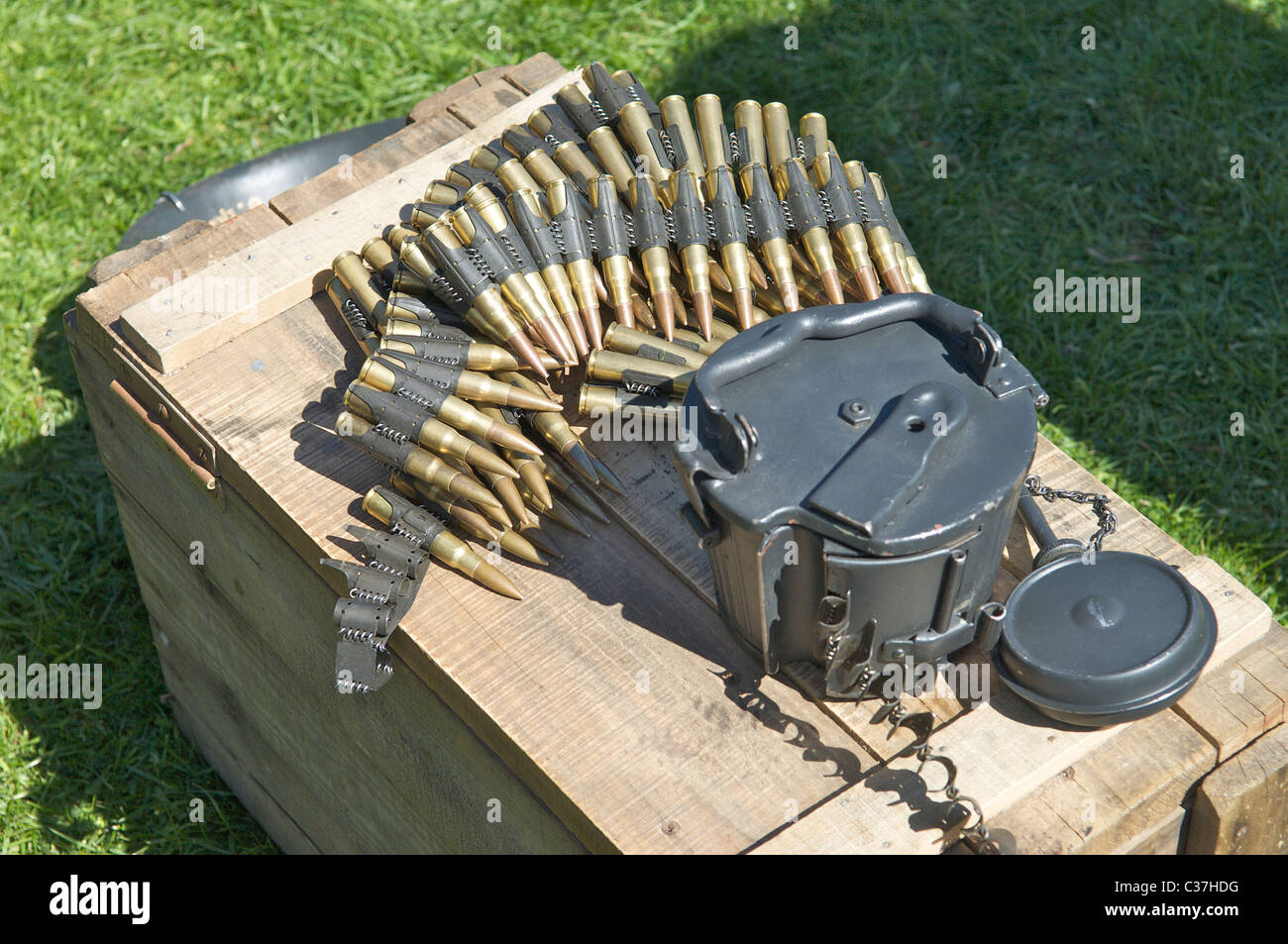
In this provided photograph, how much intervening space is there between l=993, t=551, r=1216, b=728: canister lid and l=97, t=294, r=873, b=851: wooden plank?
55 centimetres

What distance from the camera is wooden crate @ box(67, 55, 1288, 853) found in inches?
167

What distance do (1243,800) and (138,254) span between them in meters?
4.35

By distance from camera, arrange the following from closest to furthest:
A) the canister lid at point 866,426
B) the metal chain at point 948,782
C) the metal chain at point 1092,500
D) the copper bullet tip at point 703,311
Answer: the canister lid at point 866,426
the metal chain at point 948,782
the metal chain at point 1092,500
the copper bullet tip at point 703,311

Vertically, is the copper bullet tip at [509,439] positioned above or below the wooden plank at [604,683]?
above

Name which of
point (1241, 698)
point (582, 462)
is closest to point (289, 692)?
point (582, 462)

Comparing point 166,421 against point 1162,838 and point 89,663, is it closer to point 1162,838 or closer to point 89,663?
point 89,663

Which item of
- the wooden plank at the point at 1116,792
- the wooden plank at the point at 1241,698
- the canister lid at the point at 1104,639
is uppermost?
the canister lid at the point at 1104,639

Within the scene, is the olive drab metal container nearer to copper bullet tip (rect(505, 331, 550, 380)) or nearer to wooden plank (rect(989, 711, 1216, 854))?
wooden plank (rect(989, 711, 1216, 854))

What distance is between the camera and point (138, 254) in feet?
19.6

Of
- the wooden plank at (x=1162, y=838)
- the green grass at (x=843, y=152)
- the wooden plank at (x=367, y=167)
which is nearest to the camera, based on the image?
the wooden plank at (x=1162, y=838)

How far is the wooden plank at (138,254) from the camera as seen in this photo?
5.94 meters

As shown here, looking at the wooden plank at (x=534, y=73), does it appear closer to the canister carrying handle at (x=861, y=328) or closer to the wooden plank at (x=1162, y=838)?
the canister carrying handle at (x=861, y=328)

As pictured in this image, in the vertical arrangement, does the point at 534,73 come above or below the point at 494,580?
above

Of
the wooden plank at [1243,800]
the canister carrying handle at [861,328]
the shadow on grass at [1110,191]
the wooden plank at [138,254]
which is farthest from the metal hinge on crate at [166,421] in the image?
the shadow on grass at [1110,191]
